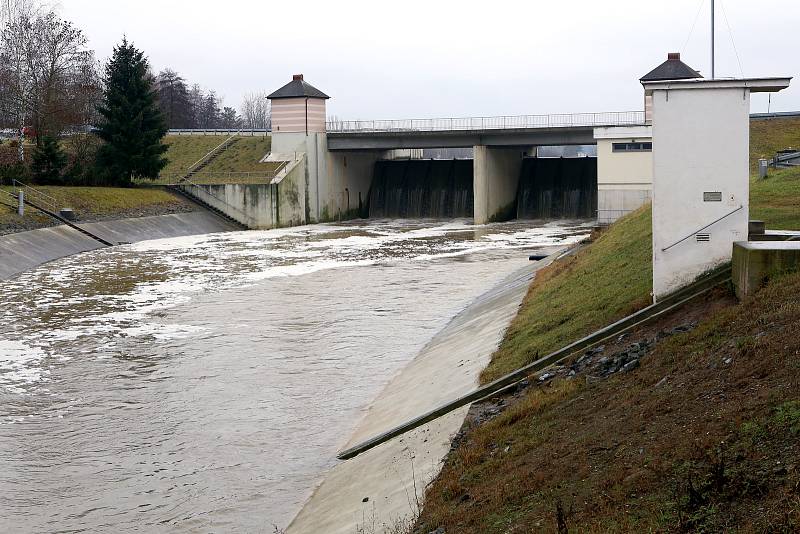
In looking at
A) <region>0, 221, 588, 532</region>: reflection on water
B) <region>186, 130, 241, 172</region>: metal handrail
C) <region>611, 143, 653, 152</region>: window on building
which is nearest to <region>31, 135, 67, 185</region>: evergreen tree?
<region>186, 130, 241, 172</region>: metal handrail

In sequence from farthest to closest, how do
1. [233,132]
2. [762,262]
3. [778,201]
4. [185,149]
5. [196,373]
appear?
1. [233,132]
2. [185,149]
3. [778,201]
4. [196,373]
5. [762,262]

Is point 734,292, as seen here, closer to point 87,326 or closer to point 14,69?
point 87,326

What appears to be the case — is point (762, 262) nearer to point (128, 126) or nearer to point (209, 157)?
point (128, 126)

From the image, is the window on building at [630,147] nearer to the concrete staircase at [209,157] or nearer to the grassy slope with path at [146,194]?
the grassy slope with path at [146,194]

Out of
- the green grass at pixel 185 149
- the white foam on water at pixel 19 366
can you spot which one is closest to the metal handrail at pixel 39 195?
the green grass at pixel 185 149

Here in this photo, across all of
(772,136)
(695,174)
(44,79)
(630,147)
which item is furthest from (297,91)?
(695,174)

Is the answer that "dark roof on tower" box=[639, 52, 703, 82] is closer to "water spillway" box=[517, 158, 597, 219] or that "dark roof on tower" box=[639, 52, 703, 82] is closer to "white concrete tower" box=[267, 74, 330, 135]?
"water spillway" box=[517, 158, 597, 219]

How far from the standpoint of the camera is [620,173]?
53625mm

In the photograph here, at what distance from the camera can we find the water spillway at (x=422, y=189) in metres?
70.2

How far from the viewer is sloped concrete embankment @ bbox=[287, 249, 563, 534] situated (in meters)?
11.4

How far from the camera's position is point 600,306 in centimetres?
1728

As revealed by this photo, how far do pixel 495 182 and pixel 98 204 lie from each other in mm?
25176

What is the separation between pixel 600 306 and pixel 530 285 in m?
8.57

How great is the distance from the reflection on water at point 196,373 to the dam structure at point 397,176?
19.5m
